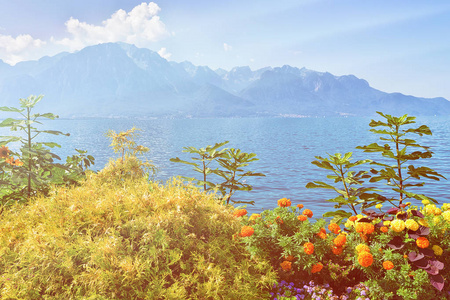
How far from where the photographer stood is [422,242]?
3564mm

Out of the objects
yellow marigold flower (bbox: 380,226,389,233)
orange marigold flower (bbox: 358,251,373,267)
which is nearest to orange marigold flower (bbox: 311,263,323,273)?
orange marigold flower (bbox: 358,251,373,267)

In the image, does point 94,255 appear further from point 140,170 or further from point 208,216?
point 140,170

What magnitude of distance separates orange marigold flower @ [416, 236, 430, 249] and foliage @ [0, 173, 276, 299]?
6.02ft

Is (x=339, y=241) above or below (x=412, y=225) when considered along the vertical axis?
below

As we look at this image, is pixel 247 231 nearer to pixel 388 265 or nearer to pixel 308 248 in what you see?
pixel 308 248

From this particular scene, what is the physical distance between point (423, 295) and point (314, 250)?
130cm

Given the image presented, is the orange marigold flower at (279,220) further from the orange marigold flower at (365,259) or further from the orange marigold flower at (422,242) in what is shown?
the orange marigold flower at (422,242)

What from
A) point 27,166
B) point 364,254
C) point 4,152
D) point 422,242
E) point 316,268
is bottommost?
point 316,268

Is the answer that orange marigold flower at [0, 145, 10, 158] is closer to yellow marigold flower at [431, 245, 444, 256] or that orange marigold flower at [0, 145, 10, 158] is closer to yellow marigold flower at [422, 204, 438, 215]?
yellow marigold flower at [431, 245, 444, 256]

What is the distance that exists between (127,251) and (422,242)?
3465mm

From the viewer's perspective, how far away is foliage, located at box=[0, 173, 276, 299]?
9.50 feet

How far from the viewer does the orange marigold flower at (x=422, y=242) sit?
3533 millimetres

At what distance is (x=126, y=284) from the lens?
9.46 ft

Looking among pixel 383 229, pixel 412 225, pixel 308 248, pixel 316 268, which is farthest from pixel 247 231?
pixel 412 225
